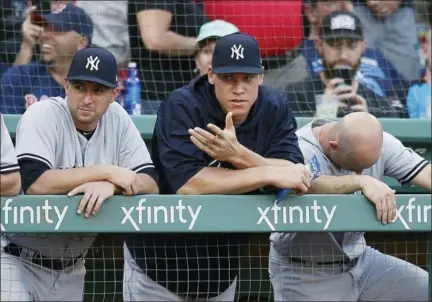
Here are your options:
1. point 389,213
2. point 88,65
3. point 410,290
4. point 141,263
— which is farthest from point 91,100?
point 410,290

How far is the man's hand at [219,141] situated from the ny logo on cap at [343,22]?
242 centimetres

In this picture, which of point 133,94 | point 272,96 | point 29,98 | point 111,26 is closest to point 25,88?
point 29,98

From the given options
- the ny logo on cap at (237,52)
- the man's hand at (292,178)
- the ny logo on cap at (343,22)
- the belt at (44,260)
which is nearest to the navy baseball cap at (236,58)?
the ny logo on cap at (237,52)

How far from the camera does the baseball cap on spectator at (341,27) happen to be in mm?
6426

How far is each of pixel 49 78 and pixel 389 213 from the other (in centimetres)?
260

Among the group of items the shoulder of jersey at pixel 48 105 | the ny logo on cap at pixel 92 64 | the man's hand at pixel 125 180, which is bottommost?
the man's hand at pixel 125 180

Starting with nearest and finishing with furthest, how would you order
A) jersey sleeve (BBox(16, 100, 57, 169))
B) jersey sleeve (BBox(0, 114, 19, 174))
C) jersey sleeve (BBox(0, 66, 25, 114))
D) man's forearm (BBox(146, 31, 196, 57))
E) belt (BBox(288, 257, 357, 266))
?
jersey sleeve (BBox(0, 114, 19, 174)), jersey sleeve (BBox(16, 100, 57, 169)), belt (BBox(288, 257, 357, 266)), jersey sleeve (BBox(0, 66, 25, 114)), man's forearm (BBox(146, 31, 196, 57))

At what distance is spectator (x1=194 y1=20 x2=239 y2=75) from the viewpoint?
240 inches

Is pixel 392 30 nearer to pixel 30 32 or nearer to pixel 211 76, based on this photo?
pixel 30 32

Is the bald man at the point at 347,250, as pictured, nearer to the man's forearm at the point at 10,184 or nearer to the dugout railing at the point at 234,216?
the dugout railing at the point at 234,216

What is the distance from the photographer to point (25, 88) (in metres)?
6.02

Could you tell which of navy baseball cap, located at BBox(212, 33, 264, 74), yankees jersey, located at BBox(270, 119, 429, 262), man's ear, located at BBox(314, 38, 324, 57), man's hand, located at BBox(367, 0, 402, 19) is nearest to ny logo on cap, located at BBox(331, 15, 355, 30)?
man's ear, located at BBox(314, 38, 324, 57)

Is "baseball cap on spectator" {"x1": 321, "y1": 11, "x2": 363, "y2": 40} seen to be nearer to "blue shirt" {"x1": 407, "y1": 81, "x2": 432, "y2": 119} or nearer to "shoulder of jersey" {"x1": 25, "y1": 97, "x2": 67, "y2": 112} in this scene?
"blue shirt" {"x1": 407, "y1": 81, "x2": 432, "y2": 119}

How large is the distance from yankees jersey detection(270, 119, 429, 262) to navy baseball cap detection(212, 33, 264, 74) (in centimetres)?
64
